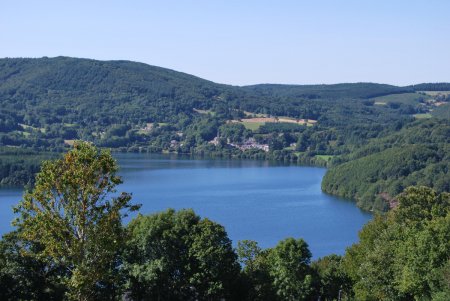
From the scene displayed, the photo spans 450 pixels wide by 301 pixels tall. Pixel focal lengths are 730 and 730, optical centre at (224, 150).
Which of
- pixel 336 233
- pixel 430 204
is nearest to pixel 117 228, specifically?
pixel 430 204

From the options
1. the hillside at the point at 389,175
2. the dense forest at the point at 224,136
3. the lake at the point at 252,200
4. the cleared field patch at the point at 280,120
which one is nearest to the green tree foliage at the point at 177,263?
the lake at the point at 252,200

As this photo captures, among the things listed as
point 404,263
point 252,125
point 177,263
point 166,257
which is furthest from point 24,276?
point 252,125

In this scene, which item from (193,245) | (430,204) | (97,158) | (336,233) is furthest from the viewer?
(336,233)

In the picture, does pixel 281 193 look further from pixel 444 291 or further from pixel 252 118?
pixel 252 118

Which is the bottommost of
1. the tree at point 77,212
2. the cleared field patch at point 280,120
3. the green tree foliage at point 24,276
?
the green tree foliage at point 24,276

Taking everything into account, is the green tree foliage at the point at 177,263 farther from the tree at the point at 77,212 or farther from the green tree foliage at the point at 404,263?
the tree at the point at 77,212

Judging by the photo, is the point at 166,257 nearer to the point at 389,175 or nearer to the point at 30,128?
the point at 389,175

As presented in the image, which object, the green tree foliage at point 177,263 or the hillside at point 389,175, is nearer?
the green tree foliage at point 177,263
